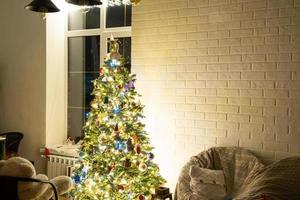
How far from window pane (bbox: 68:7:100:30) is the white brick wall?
0.87 m

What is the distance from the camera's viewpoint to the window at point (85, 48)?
4.71 m

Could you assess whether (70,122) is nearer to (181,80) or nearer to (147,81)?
(147,81)

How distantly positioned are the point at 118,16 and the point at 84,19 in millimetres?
640

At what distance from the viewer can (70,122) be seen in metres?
5.13

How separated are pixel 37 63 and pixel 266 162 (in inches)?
132

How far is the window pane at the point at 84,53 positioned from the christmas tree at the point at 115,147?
54.3 inches

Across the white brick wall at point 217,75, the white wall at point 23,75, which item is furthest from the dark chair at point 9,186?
the white wall at point 23,75

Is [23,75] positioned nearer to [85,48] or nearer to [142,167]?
[85,48]

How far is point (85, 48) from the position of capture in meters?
4.99

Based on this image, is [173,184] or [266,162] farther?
[173,184]

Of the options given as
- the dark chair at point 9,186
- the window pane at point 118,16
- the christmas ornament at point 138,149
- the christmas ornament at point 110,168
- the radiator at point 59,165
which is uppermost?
the window pane at point 118,16

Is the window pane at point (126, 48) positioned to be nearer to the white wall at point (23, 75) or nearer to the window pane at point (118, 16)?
the window pane at point (118, 16)

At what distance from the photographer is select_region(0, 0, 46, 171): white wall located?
4.89 meters

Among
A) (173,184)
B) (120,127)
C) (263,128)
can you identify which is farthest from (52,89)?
(263,128)
